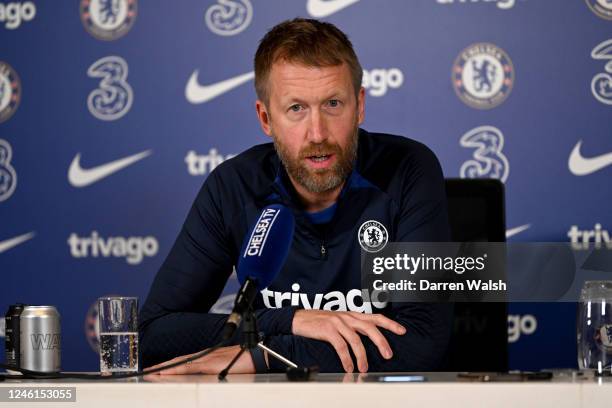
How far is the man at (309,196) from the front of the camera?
2611 millimetres

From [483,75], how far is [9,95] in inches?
80.9

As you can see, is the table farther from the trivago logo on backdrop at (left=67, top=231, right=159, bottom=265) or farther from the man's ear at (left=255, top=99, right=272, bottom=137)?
the trivago logo on backdrop at (left=67, top=231, right=159, bottom=265)

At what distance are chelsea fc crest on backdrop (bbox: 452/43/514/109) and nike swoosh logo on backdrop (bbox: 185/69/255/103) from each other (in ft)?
2.89

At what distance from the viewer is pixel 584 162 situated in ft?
12.8

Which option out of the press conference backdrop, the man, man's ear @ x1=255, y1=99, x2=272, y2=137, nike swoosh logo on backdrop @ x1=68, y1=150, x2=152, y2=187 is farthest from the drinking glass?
nike swoosh logo on backdrop @ x1=68, y1=150, x2=152, y2=187

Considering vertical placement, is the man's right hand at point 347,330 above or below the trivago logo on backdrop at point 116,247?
below

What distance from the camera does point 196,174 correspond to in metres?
4.10

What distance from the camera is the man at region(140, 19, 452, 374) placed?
261 cm

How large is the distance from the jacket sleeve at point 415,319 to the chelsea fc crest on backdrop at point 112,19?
6.23ft

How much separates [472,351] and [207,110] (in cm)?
176

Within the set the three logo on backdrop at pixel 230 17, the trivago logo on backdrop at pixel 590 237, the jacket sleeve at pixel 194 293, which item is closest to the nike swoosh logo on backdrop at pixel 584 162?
the trivago logo on backdrop at pixel 590 237

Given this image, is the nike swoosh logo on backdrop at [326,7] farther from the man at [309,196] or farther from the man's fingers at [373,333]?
the man's fingers at [373,333]

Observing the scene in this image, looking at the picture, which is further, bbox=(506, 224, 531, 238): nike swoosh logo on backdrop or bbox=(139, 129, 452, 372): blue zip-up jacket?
bbox=(506, 224, 531, 238): nike swoosh logo on backdrop

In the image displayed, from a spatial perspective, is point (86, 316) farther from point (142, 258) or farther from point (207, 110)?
point (207, 110)
